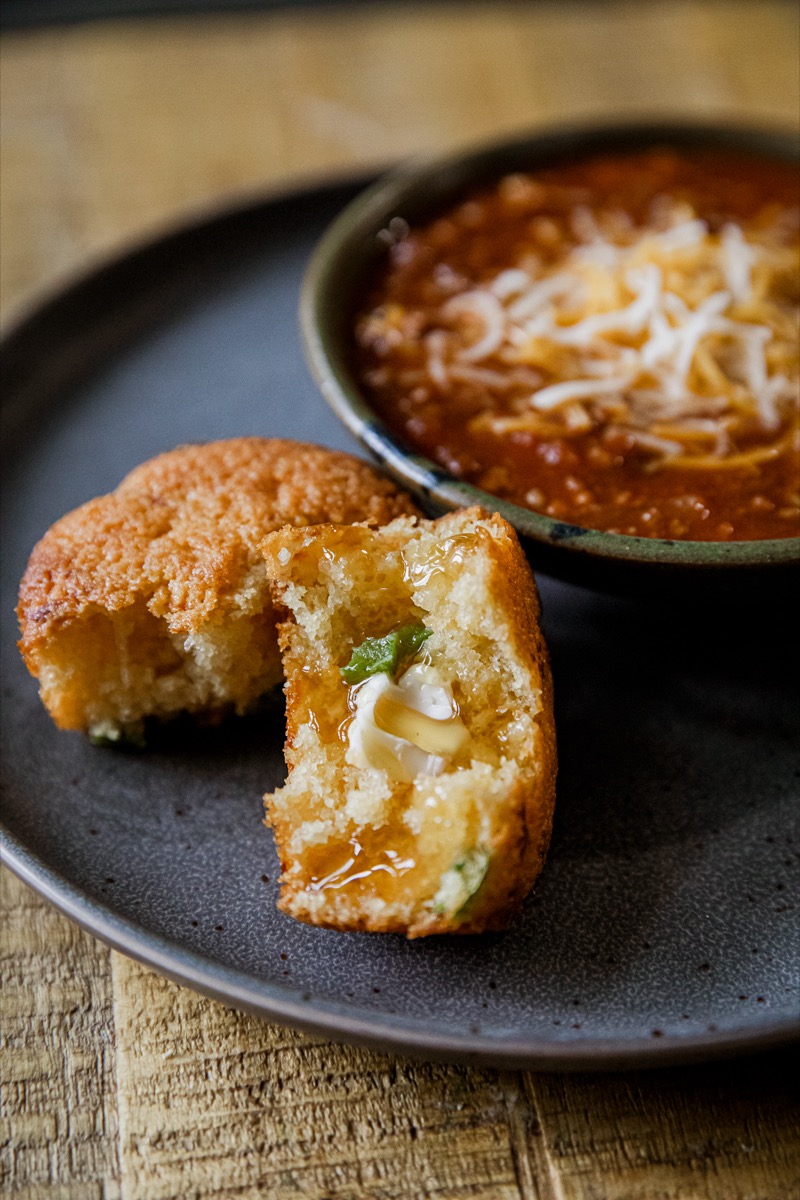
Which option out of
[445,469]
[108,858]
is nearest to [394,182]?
[445,469]

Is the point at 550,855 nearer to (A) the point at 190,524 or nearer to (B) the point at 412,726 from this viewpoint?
(B) the point at 412,726

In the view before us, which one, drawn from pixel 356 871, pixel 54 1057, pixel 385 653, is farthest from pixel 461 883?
pixel 54 1057

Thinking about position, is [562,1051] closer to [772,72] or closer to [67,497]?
[67,497]

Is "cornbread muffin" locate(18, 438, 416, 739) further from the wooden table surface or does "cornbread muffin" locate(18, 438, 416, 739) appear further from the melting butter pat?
the wooden table surface

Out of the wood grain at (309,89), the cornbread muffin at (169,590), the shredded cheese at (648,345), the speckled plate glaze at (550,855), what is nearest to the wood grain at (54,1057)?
the speckled plate glaze at (550,855)

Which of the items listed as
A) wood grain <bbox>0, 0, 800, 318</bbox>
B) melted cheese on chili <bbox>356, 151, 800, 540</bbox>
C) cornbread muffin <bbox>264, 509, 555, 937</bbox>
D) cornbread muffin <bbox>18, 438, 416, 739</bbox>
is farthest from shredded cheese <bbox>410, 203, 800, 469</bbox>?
wood grain <bbox>0, 0, 800, 318</bbox>

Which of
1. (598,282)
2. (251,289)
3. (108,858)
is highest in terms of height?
(598,282)
